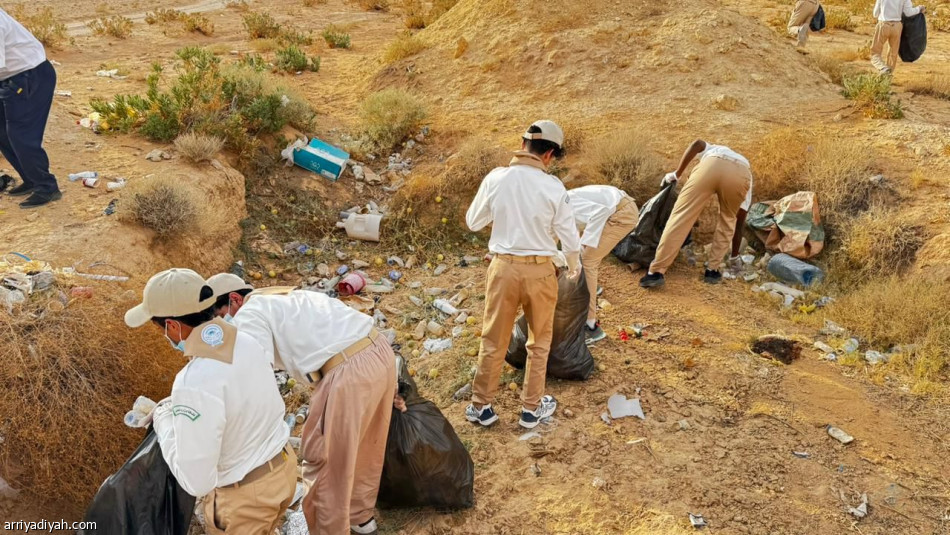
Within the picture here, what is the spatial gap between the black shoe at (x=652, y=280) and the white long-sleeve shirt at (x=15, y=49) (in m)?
5.26

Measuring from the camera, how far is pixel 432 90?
29.4 ft

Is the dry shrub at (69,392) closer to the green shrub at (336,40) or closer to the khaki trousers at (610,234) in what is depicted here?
the khaki trousers at (610,234)

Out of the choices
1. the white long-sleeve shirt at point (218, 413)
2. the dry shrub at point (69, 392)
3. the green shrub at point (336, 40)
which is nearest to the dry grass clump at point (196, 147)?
the dry shrub at point (69, 392)

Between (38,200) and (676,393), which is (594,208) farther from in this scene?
(38,200)

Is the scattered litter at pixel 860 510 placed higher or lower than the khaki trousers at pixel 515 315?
lower

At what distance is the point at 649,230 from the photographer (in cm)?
580

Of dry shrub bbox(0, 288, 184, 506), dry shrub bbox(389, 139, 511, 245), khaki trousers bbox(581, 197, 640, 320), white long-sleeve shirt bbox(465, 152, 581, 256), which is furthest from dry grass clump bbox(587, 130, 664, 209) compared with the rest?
dry shrub bbox(0, 288, 184, 506)

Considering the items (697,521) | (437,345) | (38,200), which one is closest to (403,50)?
(38,200)

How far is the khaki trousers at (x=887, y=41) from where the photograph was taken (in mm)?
8500

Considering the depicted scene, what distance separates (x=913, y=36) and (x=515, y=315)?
8257 mm

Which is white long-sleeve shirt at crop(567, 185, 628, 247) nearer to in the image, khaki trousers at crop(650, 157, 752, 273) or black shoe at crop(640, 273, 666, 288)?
khaki trousers at crop(650, 157, 752, 273)

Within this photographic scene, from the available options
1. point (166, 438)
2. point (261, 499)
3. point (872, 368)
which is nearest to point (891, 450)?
point (872, 368)

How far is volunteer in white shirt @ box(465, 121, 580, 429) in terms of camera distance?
11.4 feet

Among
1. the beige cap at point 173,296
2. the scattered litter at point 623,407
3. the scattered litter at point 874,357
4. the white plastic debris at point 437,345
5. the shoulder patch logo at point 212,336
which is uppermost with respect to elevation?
the beige cap at point 173,296
